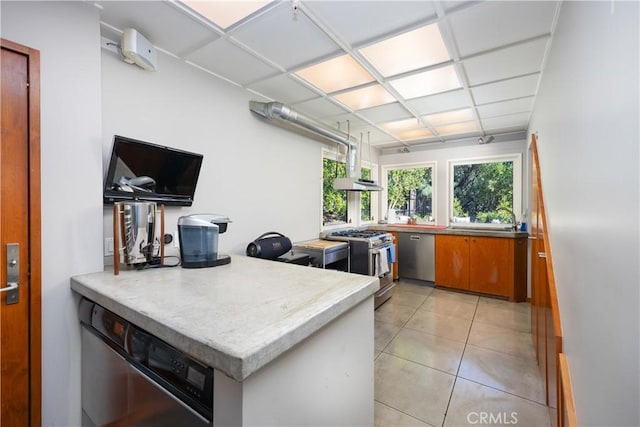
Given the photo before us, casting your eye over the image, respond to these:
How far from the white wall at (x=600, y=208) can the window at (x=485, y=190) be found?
122 inches

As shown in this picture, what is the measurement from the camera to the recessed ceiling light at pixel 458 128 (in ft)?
12.5

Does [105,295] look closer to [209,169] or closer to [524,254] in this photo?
[209,169]

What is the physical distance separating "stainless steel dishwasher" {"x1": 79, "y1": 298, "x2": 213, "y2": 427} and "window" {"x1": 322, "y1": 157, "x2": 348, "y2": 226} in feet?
9.66

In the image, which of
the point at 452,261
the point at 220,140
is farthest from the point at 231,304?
the point at 452,261

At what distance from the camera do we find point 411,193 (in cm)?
514

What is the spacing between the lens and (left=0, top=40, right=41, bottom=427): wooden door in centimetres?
122

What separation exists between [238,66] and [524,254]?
4275 millimetres

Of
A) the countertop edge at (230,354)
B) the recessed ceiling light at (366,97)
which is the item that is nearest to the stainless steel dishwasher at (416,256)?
Answer: the recessed ceiling light at (366,97)

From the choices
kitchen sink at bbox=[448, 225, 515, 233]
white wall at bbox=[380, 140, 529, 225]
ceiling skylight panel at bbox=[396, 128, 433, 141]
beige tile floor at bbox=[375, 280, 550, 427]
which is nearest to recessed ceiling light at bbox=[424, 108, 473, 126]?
ceiling skylight panel at bbox=[396, 128, 433, 141]

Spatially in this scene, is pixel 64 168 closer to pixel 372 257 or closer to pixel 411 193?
pixel 372 257

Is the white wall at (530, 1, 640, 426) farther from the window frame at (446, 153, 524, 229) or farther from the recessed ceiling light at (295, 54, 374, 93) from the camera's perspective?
the window frame at (446, 153, 524, 229)

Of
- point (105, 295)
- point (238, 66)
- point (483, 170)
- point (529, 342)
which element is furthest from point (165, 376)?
point (483, 170)

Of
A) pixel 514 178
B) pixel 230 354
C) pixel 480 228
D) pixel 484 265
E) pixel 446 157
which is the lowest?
pixel 484 265
